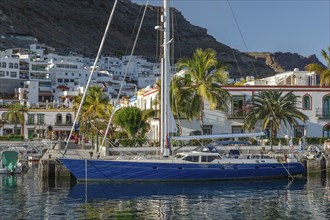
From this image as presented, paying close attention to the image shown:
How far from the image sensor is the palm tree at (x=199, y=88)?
2227 inches

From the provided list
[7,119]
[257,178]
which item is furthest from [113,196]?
[7,119]

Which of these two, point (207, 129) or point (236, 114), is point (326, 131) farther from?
point (207, 129)

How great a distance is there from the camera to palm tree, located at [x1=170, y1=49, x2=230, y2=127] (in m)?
56.6

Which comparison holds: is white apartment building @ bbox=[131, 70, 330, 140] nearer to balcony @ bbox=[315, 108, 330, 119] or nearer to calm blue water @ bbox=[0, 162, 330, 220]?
balcony @ bbox=[315, 108, 330, 119]

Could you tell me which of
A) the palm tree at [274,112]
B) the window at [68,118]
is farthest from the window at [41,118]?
the palm tree at [274,112]

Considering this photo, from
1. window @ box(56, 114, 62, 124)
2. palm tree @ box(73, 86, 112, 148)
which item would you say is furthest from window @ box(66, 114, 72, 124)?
palm tree @ box(73, 86, 112, 148)

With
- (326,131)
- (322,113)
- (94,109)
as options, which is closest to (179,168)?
(322,113)

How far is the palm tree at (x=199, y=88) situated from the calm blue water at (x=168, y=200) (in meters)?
15.5

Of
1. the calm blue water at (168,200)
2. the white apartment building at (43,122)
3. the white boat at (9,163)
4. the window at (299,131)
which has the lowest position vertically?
the calm blue water at (168,200)

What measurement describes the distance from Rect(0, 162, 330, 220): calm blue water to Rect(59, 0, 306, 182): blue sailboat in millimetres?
706

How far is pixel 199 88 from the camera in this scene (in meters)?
57.1

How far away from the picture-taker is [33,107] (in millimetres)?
107875

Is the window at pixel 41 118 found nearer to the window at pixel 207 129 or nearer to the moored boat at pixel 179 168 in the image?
the window at pixel 207 129

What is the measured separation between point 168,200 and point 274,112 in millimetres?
26250
